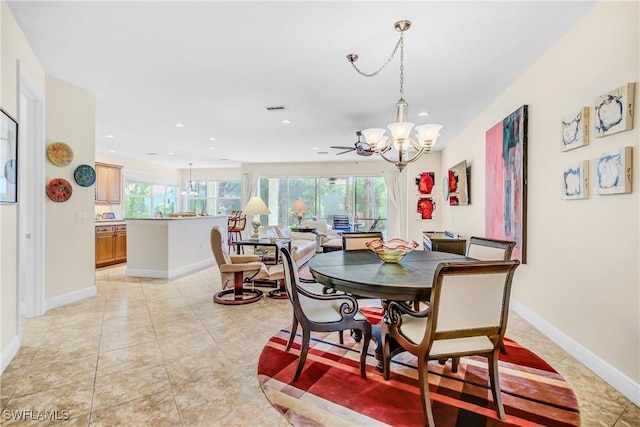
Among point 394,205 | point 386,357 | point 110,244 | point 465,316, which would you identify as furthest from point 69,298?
point 394,205

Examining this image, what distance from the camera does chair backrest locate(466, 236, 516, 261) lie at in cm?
257

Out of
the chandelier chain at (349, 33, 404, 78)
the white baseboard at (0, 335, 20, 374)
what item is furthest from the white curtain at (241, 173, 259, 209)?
the white baseboard at (0, 335, 20, 374)

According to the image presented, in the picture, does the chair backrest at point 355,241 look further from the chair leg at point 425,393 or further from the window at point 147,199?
the window at point 147,199

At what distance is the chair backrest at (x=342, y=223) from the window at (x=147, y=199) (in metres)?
4.66

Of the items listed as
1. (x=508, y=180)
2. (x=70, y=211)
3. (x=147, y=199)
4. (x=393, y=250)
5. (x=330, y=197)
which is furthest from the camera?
(x=147, y=199)

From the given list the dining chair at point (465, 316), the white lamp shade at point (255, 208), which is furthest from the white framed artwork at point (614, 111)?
the white lamp shade at point (255, 208)

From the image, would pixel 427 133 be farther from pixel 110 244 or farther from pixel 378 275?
pixel 110 244

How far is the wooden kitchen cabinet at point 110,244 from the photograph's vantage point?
20.3 feet

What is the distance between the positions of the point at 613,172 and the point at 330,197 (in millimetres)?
7614

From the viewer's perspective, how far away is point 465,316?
5.59 ft

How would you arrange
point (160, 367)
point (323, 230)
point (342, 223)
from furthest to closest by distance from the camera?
point (342, 223)
point (323, 230)
point (160, 367)

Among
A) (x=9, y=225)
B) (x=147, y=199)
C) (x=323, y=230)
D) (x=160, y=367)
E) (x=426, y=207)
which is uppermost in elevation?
(x=147, y=199)

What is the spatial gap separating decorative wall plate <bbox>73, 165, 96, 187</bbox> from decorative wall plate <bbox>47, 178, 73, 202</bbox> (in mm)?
125

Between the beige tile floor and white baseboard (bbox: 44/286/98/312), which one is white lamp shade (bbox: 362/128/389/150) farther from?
white baseboard (bbox: 44/286/98/312)
